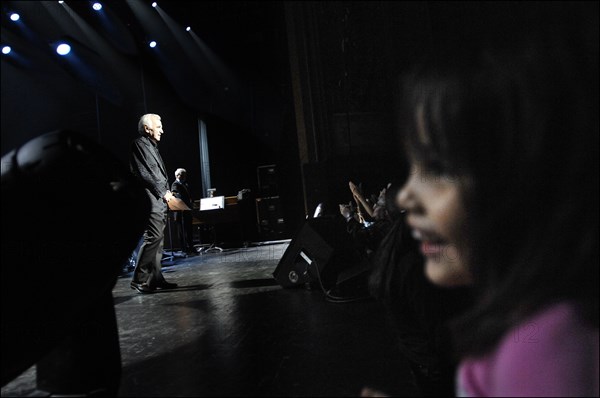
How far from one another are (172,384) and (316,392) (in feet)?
1.62

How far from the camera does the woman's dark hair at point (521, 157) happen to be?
0.33 meters

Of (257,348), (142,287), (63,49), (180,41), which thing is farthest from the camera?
(180,41)

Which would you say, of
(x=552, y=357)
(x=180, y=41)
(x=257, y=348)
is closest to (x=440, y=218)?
(x=552, y=357)

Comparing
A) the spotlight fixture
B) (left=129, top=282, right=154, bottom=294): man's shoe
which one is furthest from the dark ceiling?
(left=129, top=282, right=154, bottom=294): man's shoe

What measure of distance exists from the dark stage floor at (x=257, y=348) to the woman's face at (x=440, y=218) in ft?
2.54

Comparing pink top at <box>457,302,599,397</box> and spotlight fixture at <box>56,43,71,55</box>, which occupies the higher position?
spotlight fixture at <box>56,43,71,55</box>

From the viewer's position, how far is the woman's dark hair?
1.09ft

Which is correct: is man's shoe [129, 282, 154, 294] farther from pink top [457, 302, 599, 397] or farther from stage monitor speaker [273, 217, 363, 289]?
pink top [457, 302, 599, 397]

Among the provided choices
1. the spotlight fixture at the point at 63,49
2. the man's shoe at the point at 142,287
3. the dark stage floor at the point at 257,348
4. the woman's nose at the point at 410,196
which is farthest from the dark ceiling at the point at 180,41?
the woman's nose at the point at 410,196

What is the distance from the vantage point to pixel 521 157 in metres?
0.34

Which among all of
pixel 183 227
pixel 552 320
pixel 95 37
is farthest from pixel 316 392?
pixel 95 37

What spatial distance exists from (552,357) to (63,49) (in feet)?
27.5

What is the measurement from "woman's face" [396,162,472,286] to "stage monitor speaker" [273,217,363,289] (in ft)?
6.59

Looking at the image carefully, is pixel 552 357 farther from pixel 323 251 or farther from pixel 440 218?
pixel 323 251
